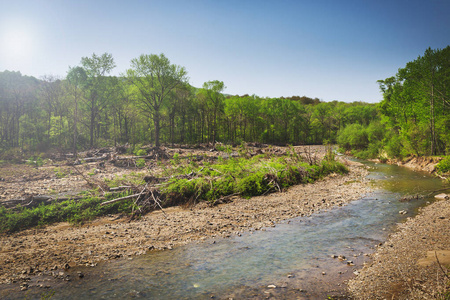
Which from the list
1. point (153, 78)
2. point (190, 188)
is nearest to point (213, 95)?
point (153, 78)

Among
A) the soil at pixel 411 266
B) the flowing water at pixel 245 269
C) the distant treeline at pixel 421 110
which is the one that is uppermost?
the distant treeline at pixel 421 110

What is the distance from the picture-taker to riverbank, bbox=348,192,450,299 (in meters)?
5.21

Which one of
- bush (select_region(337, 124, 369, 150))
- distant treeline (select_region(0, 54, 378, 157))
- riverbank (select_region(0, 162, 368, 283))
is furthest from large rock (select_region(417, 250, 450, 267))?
bush (select_region(337, 124, 369, 150))

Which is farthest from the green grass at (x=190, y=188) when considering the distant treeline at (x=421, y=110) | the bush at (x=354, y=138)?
the bush at (x=354, y=138)

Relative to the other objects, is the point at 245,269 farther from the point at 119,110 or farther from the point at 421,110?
the point at 119,110

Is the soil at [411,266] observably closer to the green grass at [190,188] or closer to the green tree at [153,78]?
Result: the green grass at [190,188]

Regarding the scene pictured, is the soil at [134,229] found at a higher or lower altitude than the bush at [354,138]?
lower

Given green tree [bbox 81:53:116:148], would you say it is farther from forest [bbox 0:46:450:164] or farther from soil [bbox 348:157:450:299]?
soil [bbox 348:157:450:299]

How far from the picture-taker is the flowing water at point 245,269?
564cm

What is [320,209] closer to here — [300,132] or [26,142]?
[26,142]

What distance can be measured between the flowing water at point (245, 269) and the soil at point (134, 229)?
630 mm

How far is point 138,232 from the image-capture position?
943 centimetres

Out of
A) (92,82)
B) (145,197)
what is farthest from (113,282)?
(92,82)

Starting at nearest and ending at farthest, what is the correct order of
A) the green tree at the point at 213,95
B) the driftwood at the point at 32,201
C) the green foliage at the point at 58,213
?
the green foliage at the point at 58,213
the driftwood at the point at 32,201
the green tree at the point at 213,95
